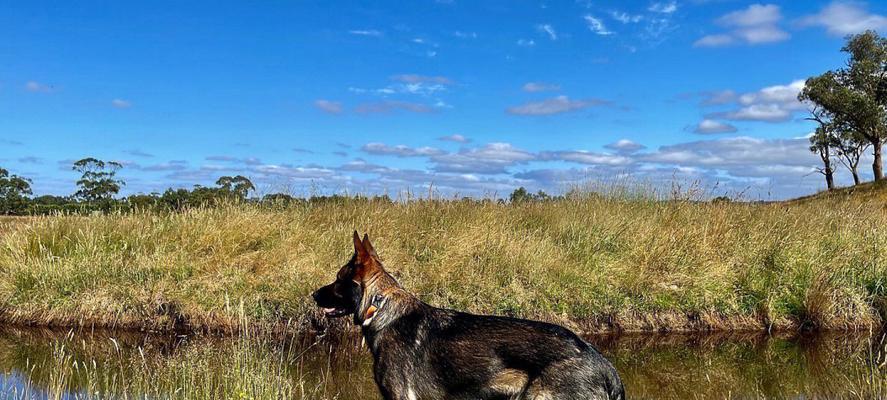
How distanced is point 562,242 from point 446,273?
132 inches

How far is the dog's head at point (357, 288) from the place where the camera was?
565 centimetres

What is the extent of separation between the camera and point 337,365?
929cm

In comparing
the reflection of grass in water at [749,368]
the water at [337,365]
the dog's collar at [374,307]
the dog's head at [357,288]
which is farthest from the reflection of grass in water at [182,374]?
the reflection of grass in water at [749,368]

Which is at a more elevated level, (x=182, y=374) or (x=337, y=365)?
(x=182, y=374)

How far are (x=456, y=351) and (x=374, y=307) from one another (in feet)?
2.91

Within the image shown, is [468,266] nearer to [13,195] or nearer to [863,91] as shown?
[13,195]

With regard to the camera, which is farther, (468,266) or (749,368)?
(468,266)

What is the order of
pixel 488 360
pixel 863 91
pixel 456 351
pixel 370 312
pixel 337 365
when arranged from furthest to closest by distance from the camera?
pixel 863 91
pixel 337 365
pixel 370 312
pixel 456 351
pixel 488 360

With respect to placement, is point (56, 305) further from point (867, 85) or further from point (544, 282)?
point (867, 85)

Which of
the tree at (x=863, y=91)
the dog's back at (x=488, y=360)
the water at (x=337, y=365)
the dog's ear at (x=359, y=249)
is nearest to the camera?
the dog's back at (x=488, y=360)

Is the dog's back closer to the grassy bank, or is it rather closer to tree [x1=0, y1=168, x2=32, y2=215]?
the grassy bank

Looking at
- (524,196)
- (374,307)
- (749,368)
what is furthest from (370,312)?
(524,196)

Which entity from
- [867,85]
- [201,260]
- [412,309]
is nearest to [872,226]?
[412,309]

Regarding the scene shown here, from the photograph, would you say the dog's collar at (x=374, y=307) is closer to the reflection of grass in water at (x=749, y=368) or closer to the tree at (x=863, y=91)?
the reflection of grass in water at (x=749, y=368)
